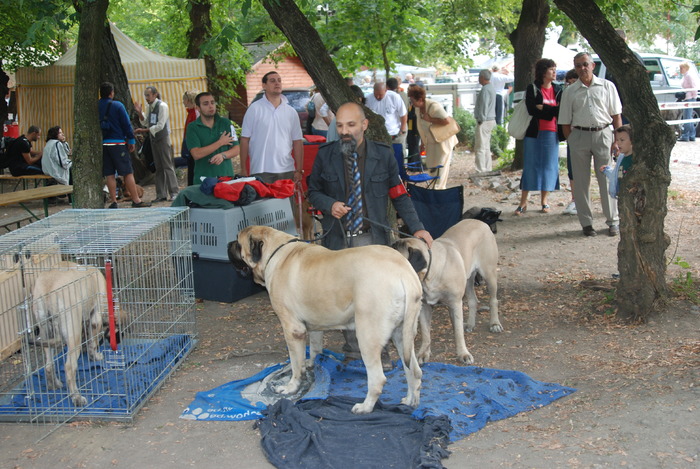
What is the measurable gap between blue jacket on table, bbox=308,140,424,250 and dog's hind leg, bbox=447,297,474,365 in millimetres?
752

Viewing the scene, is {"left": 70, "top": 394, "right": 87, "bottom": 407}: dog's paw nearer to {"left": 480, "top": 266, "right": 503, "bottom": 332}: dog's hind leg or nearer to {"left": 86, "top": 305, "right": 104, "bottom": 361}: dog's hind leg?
{"left": 86, "top": 305, "right": 104, "bottom": 361}: dog's hind leg

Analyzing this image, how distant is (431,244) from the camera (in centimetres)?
556

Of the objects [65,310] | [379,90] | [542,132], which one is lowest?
[65,310]

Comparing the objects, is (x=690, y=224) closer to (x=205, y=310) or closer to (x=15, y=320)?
(x=205, y=310)

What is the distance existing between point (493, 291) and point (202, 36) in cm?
1687

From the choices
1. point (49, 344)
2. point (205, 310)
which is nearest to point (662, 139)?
point (205, 310)

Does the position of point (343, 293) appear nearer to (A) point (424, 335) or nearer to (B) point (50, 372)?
(A) point (424, 335)

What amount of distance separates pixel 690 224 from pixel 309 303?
294 inches

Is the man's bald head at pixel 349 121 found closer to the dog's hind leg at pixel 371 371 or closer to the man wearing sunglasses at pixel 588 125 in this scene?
the dog's hind leg at pixel 371 371

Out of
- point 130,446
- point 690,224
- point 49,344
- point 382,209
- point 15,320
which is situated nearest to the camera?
point 130,446

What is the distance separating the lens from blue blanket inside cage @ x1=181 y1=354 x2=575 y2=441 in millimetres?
4848

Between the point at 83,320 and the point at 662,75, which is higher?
the point at 662,75

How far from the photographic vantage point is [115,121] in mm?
12172

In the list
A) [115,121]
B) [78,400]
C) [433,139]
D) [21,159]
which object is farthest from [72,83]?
[78,400]
